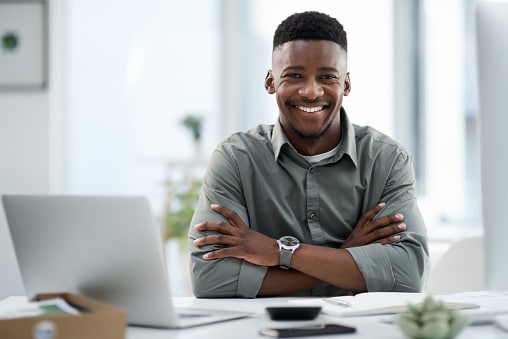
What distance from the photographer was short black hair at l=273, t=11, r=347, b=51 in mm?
2039

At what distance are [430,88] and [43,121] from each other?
2.15 meters

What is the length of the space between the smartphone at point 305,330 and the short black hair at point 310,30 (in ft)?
3.26

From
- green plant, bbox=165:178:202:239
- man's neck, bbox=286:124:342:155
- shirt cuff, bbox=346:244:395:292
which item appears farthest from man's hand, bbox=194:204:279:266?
green plant, bbox=165:178:202:239

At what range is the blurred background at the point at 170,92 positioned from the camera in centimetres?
437

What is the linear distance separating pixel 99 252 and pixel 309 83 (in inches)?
36.3

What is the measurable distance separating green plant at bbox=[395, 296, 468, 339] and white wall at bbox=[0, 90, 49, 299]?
356 centimetres

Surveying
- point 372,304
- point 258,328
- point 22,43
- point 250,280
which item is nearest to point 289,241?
point 250,280

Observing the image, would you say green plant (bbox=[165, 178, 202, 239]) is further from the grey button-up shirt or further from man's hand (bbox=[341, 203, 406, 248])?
man's hand (bbox=[341, 203, 406, 248])

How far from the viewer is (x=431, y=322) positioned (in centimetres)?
107

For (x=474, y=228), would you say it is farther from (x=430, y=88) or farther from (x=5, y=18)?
(x=5, y=18)

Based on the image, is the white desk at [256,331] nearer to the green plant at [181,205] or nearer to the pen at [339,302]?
the pen at [339,302]

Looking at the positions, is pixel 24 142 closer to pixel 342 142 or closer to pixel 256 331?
pixel 342 142

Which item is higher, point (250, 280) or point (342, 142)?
point (342, 142)

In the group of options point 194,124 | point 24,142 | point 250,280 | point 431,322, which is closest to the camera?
point 431,322
